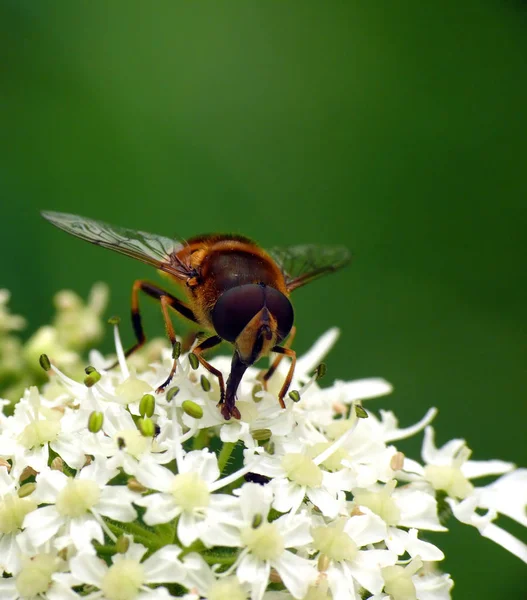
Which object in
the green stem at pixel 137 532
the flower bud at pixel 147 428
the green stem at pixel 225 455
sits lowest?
the green stem at pixel 137 532

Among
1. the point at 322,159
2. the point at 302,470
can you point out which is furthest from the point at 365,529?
the point at 322,159

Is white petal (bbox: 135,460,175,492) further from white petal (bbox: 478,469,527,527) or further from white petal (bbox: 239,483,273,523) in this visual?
white petal (bbox: 478,469,527,527)

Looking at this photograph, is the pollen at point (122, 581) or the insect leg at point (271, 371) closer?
the pollen at point (122, 581)

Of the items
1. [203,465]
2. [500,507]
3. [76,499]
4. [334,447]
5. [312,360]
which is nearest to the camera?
[76,499]

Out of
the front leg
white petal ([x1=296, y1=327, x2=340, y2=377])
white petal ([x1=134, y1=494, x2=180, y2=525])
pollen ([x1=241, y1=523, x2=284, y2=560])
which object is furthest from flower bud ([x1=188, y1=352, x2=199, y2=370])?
white petal ([x1=296, y1=327, x2=340, y2=377])

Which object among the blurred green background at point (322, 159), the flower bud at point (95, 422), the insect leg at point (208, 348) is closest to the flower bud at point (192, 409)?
the insect leg at point (208, 348)

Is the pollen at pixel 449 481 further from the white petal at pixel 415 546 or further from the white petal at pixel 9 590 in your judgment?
the white petal at pixel 9 590

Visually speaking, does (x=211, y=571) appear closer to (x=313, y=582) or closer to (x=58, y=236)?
(x=313, y=582)

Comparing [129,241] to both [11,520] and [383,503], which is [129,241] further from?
[383,503]

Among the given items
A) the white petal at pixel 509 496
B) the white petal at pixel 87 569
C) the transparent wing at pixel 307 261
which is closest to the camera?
the white petal at pixel 87 569
